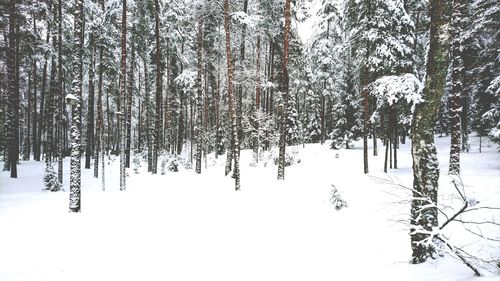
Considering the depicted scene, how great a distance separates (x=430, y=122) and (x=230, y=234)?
18.2 ft

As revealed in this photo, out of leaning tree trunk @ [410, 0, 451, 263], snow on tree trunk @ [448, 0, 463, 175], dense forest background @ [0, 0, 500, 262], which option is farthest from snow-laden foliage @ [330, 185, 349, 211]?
snow on tree trunk @ [448, 0, 463, 175]

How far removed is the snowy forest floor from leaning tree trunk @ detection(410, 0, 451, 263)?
0.46m

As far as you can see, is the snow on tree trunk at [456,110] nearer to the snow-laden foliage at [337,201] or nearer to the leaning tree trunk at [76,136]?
the snow-laden foliage at [337,201]

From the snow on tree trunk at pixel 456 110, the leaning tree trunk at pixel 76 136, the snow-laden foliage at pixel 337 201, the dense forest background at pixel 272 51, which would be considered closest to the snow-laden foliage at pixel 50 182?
the dense forest background at pixel 272 51

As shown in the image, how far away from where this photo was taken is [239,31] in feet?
60.6

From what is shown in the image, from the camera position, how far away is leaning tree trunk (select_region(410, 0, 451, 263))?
4.96m

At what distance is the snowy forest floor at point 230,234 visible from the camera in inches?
229

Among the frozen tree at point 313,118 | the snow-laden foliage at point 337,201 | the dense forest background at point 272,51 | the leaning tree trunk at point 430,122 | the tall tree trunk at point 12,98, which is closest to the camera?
the leaning tree trunk at point 430,122

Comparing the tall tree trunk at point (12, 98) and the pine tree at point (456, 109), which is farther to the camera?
the tall tree trunk at point (12, 98)

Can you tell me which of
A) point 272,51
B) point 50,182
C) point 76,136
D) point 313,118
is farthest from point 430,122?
point 313,118

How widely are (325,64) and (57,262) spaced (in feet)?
97.5

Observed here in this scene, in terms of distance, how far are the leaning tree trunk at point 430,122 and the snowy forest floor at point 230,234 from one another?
462 mm

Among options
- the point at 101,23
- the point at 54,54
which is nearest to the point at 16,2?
the point at 54,54

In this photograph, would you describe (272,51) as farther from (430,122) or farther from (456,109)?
(430,122)
